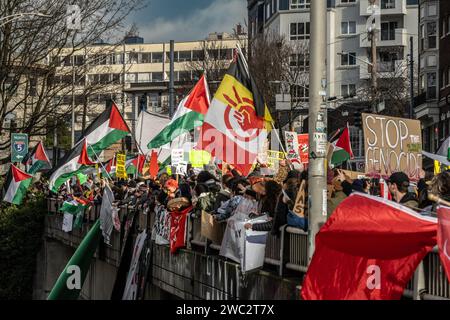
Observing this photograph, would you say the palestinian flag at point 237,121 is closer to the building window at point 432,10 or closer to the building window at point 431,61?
the building window at point 432,10

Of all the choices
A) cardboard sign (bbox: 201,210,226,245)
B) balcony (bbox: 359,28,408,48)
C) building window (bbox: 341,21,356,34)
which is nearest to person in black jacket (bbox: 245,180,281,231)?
cardboard sign (bbox: 201,210,226,245)

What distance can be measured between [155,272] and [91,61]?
2204cm

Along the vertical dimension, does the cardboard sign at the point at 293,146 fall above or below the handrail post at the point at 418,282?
above

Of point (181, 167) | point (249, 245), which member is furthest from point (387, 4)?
point (249, 245)

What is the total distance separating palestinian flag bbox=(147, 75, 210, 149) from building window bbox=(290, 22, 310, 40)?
Result: 196 feet

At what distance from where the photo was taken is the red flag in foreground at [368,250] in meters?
8.85

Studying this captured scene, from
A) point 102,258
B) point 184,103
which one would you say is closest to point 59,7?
point 102,258

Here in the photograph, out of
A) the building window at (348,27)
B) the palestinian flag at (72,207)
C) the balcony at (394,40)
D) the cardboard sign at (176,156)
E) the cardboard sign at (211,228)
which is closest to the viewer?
the cardboard sign at (211,228)

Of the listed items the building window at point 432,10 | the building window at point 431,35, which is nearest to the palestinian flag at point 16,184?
the building window at point 432,10

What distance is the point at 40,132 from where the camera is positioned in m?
41.7

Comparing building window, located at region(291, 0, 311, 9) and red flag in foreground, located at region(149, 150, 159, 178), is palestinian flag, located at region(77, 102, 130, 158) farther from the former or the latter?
building window, located at region(291, 0, 311, 9)

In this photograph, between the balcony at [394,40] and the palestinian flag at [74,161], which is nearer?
the palestinian flag at [74,161]

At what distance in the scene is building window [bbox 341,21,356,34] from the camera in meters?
81.9

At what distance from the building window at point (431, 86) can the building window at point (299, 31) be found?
69.2 feet
